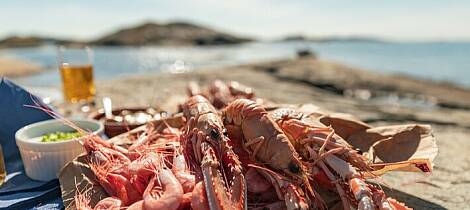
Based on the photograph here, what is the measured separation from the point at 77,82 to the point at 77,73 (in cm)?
11

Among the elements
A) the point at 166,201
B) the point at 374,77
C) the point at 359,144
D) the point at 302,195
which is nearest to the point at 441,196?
the point at 359,144

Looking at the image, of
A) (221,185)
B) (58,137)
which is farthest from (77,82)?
(221,185)

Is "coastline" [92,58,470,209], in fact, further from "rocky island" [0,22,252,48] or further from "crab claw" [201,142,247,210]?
"rocky island" [0,22,252,48]

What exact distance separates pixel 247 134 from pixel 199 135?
25 cm

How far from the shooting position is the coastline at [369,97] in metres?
2.96

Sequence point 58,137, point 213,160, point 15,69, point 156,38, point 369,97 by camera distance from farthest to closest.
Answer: point 156,38 < point 15,69 < point 369,97 < point 58,137 < point 213,160

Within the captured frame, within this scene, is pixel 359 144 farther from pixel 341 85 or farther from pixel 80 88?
pixel 341 85

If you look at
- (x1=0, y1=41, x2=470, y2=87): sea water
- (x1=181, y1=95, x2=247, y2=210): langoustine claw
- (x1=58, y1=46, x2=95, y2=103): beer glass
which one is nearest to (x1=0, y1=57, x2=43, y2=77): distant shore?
(x1=0, y1=41, x2=470, y2=87): sea water

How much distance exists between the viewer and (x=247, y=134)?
7.16 ft

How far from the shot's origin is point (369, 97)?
10.8 m

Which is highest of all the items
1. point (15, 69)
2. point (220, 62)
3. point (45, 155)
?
point (45, 155)

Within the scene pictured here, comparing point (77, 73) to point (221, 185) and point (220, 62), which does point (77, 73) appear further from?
point (220, 62)

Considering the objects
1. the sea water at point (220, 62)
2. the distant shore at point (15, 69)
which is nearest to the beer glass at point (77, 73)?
the sea water at point (220, 62)

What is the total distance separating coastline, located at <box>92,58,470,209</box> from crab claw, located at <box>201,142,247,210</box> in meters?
1.09
